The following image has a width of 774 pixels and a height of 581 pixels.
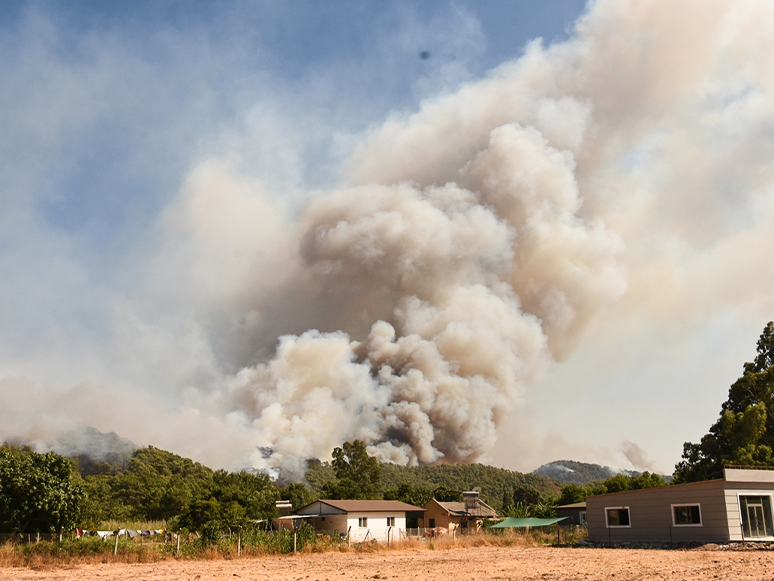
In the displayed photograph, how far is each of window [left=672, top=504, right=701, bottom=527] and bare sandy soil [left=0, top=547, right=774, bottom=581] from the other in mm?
2800

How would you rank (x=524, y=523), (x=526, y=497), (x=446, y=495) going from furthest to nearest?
(x=526, y=497) < (x=446, y=495) < (x=524, y=523)

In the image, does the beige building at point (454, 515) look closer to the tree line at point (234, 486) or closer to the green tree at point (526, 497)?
the tree line at point (234, 486)

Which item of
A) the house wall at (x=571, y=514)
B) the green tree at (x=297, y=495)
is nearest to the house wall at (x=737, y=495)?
the house wall at (x=571, y=514)

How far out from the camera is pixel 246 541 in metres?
27.2

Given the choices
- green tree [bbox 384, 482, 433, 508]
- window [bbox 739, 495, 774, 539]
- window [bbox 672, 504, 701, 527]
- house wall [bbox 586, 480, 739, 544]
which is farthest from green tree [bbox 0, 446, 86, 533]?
green tree [bbox 384, 482, 433, 508]

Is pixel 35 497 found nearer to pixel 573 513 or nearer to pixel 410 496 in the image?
pixel 573 513

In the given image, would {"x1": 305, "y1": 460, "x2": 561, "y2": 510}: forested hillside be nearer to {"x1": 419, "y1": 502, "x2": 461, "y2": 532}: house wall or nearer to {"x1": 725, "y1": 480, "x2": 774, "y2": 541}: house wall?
{"x1": 419, "y1": 502, "x2": 461, "y2": 532}: house wall

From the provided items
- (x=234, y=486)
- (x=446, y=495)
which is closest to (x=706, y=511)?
(x=234, y=486)

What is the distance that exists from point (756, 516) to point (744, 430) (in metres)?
23.4

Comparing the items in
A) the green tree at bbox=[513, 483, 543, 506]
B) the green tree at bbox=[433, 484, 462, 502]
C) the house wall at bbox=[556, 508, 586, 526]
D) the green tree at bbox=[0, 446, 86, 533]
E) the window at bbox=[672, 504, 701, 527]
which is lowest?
the green tree at bbox=[513, 483, 543, 506]

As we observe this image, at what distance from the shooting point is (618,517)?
99.1 feet

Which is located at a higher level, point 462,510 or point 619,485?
point 619,485

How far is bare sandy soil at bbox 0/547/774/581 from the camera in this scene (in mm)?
16438

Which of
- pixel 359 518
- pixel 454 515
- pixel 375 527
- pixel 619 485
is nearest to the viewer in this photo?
pixel 359 518
